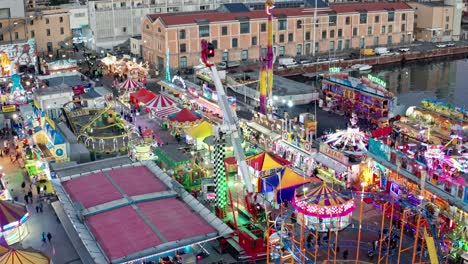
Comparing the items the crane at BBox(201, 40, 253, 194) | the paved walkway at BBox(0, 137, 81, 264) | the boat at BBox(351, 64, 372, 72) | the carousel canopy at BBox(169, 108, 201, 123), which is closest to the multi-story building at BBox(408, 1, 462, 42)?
the boat at BBox(351, 64, 372, 72)

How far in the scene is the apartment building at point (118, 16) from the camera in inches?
2544

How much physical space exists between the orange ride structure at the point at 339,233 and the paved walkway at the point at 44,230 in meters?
8.08

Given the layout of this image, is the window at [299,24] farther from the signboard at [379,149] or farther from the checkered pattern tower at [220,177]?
the checkered pattern tower at [220,177]

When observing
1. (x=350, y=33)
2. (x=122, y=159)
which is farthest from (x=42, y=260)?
(x=350, y=33)

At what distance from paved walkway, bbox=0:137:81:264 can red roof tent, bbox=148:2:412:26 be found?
94.3 feet

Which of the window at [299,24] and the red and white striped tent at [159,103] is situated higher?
the window at [299,24]

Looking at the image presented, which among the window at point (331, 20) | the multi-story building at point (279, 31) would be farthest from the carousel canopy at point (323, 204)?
the window at point (331, 20)

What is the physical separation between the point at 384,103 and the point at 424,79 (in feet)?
65.9

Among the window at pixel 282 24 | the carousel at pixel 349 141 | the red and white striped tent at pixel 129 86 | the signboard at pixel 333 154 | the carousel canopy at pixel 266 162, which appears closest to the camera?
the carousel canopy at pixel 266 162

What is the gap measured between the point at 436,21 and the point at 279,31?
859 inches

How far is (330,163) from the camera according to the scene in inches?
1195

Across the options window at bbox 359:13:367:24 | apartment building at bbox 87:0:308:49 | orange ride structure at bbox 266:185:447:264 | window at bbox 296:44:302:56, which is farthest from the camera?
apartment building at bbox 87:0:308:49

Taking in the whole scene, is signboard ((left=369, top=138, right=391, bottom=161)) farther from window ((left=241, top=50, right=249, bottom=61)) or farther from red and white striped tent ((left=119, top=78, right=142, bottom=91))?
window ((left=241, top=50, right=249, bottom=61))

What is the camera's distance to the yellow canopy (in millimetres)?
34969
